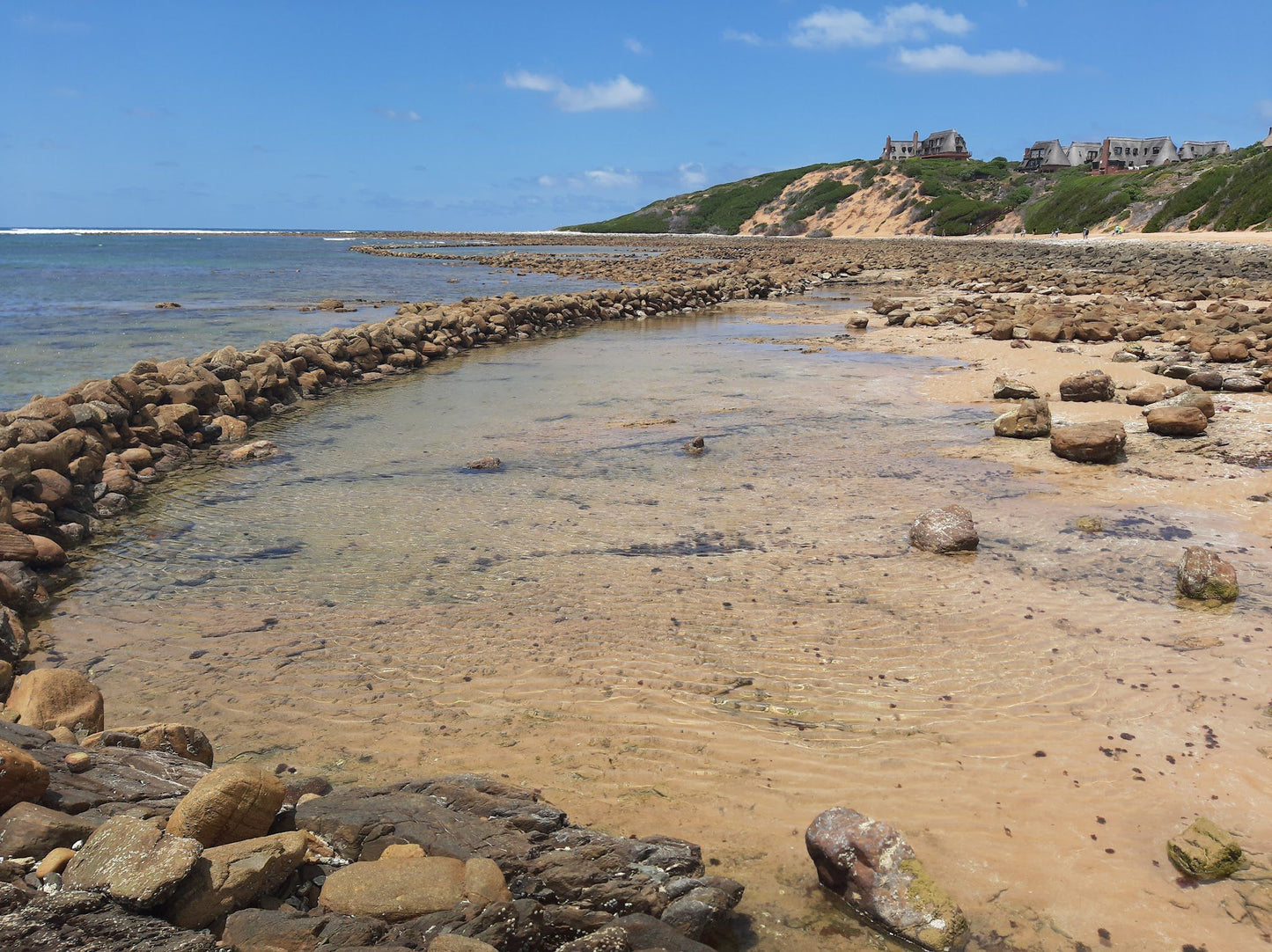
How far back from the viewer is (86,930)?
2.54 m

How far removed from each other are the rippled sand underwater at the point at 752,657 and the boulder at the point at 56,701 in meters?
0.50

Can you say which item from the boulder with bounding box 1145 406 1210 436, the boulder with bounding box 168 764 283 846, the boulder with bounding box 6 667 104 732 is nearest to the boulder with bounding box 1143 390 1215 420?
the boulder with bounding box 1145 406 1210 436

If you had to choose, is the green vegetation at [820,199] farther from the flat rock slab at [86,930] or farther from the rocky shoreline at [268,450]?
the flat rock slab at [86,930]

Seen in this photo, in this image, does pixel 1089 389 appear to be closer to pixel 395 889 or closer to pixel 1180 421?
pixel 1180 421

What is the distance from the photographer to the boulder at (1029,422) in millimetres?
10320

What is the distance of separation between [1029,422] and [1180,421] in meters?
1.71

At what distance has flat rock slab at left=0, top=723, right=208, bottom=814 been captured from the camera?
3260 mm

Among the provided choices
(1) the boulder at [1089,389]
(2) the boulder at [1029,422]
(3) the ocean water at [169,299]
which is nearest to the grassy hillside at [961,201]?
(3) the ocean water at [169,299]

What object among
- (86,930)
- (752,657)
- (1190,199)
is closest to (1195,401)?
(752,657)

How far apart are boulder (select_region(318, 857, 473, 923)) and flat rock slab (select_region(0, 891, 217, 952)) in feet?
1.45

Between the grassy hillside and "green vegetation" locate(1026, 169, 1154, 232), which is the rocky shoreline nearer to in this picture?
the grassy hillside

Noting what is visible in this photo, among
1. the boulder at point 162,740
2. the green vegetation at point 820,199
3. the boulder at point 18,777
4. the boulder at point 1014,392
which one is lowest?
the boulder at point 162,740

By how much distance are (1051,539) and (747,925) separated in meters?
5.31

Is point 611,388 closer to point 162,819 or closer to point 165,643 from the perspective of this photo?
point 165,643
